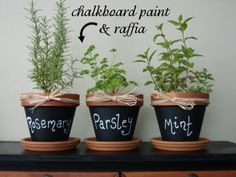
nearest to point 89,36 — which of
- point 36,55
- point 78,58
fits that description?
point 78,58

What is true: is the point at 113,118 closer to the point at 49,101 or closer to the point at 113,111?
the point at 113,111

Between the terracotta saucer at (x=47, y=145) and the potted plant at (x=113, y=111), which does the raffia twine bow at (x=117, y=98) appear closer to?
the potted plant at (x=113, y=111)

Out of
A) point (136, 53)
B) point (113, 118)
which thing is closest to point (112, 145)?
point (113, 118)

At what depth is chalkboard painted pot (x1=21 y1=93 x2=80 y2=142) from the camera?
0.92 metres

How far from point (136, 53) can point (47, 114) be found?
48cm

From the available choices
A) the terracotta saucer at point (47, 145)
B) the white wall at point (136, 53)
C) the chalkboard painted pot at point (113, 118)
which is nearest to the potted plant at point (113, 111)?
the chalkboard painted pot at point (113, 118)

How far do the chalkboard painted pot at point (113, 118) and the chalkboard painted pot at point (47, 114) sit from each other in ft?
0.27

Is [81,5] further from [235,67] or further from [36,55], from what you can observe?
[235,67]

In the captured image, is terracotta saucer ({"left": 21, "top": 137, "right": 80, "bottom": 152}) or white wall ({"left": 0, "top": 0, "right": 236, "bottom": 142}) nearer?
terracotta saucer ({"left": 21, "top": 137, "right": 80, "bottom": 152})

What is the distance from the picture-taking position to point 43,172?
875 millimetres

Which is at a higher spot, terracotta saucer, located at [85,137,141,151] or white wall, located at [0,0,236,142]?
white wall, located at [0,0,236,142]

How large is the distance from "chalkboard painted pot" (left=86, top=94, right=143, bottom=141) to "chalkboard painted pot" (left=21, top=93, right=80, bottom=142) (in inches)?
3.2

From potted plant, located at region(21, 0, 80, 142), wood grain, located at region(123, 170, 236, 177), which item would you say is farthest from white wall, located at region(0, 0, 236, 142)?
wood grain, located at region(123, 170, 236, 177)

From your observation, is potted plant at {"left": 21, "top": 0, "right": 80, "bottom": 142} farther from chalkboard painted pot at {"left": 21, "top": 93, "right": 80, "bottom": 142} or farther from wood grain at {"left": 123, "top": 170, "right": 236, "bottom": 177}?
wood grain at {"left": 123, "top": 170, "right": 236, "bottom": 177}
